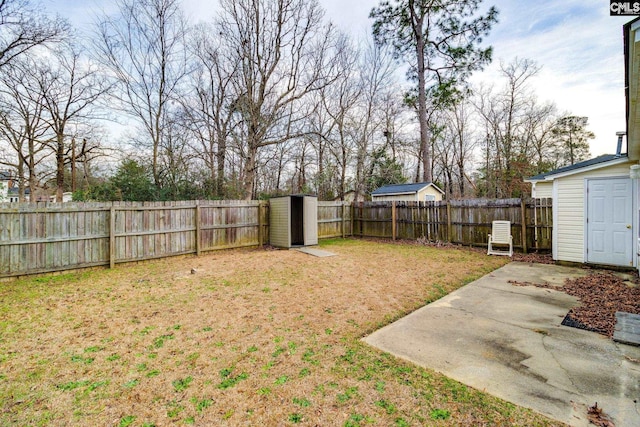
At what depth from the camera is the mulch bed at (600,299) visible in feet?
10.6

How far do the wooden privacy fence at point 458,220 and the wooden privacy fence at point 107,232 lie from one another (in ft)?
17.9

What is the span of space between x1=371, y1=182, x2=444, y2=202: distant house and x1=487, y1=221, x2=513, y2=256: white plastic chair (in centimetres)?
581

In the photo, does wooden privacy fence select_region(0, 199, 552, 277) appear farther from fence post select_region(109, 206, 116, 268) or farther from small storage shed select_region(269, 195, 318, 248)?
small storage shed select_region(269, 195, 318, 248)

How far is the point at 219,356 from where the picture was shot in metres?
2.65

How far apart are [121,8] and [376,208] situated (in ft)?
43.0

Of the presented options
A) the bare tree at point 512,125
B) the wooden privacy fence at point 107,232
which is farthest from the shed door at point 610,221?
the bare tree at point 512,125

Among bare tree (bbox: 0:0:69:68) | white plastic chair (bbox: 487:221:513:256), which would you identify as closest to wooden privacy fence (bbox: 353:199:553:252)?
white plastic chair (bbox: 487:221:513:256)

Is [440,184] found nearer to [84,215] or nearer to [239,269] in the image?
[239,269]

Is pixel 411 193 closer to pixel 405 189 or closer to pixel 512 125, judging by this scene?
pixel 405 189

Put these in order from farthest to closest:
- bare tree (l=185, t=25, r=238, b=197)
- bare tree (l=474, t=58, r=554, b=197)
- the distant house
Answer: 1. bare tree (l=474, t=58, r=554, b=197)
2. the distant house
3. bare tree (l=185, t=25, r=238, b=197)

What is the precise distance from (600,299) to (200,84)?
15.6m

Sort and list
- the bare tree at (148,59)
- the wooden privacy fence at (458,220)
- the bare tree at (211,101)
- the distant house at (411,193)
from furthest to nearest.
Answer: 1. the distant house at (411,193)
2. the bare tree at (211,101)
3. the bare tree at (148,59)
4. the wooden privacy fence at (458,220)

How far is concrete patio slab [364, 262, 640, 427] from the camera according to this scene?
1954 mm

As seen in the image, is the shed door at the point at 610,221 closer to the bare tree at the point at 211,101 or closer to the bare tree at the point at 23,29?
the bare tree at the point at 211,101
